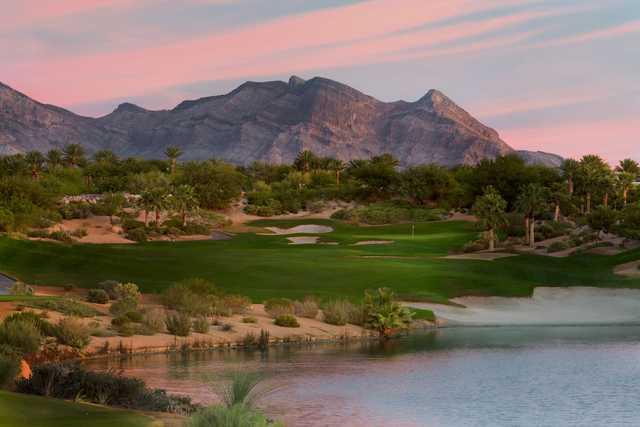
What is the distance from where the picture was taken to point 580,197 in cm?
12731

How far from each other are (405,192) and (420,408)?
5048 inches

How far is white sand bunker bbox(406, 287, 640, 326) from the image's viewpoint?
2179 inches

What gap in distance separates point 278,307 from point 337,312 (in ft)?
10.1

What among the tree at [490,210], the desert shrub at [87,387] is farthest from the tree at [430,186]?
the desert shrub at [87,387]

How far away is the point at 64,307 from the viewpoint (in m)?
42.6

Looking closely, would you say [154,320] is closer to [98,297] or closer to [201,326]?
[201,326]

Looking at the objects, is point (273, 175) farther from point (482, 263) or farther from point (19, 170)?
point (482, 263)

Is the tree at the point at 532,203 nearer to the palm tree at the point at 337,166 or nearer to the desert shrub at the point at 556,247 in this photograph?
the desert shrub at the point at 556,247

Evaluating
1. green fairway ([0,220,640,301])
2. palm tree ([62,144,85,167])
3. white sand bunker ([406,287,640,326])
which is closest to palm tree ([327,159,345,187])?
palm tree ([62,144,85,167])

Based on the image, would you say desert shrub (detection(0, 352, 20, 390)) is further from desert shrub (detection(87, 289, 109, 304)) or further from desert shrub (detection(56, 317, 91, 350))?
desert shrub (detection(87, 289, 109, 304))

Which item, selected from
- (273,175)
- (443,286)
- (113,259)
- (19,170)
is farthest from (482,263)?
(273,175)

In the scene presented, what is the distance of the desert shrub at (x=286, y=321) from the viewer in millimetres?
46719

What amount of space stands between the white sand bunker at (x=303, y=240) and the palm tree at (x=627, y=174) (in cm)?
4056

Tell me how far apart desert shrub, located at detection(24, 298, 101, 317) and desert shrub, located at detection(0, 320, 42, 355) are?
7530 millimetres
